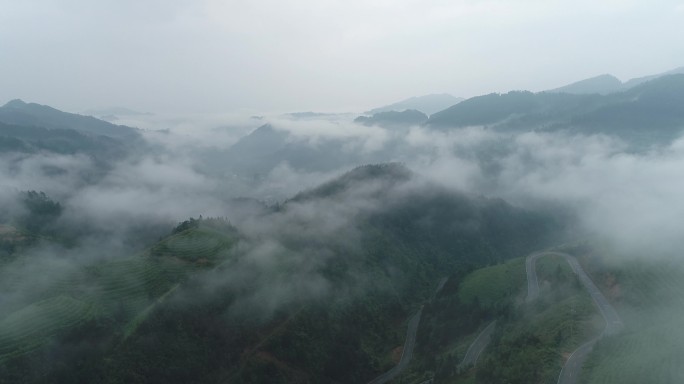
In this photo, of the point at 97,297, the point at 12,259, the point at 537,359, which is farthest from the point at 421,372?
the point at 12,259

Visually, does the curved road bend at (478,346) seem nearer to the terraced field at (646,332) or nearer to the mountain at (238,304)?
the mountain at (238,304)

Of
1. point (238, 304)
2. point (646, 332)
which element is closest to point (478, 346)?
point (646, 332)

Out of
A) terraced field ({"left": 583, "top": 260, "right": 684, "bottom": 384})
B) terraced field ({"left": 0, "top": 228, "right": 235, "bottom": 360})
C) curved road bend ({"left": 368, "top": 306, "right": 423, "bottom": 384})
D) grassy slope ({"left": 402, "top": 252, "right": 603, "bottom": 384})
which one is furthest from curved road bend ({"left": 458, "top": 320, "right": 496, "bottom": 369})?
terraced field ({"left": 0, "top": 228, "right": 235, "bottom": 360})

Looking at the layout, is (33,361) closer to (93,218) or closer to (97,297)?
(97,297)

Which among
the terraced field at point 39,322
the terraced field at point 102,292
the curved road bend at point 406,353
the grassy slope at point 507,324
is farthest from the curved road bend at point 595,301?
the terraced field at point 39,322

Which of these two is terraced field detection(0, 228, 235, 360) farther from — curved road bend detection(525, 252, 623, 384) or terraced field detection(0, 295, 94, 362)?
curved road bend detection(525, 252, 623, 384)

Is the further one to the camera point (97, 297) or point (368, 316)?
point (368, 316)
